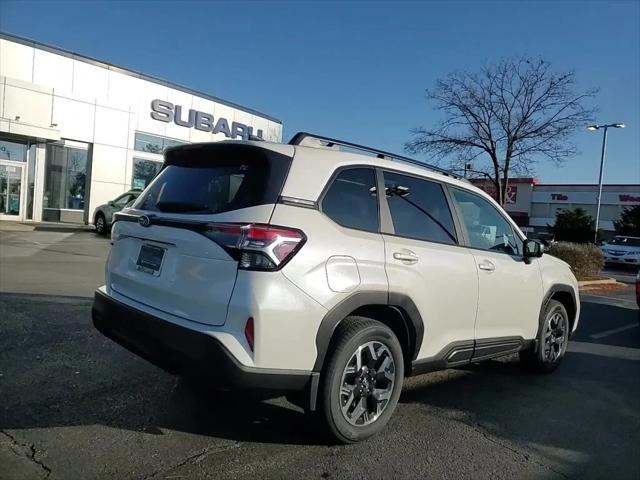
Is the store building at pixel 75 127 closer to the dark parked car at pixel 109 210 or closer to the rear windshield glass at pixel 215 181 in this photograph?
the dark parked car at pixel 109 210

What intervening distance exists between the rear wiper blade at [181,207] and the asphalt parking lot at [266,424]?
4.82 feet

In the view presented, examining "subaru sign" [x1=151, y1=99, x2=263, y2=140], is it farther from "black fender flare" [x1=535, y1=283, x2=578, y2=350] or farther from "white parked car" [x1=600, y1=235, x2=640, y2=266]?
"black fender flare" [x1=535, y1=283, x2=578, y2=350]

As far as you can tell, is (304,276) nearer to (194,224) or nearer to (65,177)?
(194,224)

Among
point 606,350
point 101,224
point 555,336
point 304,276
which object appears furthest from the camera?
point 101,224

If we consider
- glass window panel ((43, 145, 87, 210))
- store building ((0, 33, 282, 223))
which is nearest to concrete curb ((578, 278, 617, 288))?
store building ((0, 33, 282, 223))

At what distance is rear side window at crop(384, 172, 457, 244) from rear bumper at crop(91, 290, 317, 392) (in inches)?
53.5

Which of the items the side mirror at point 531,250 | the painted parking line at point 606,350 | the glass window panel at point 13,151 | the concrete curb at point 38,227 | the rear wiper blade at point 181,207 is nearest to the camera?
the rear wiper blade at point 181,207

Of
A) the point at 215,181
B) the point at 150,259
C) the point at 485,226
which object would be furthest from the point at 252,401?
the point at 485,226

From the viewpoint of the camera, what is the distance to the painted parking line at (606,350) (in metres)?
6.79

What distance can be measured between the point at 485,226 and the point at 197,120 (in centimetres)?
2372

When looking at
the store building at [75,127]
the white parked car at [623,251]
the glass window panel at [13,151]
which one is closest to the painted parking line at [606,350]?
the white parked car at [623,251]

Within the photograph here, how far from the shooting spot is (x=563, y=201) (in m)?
55.3

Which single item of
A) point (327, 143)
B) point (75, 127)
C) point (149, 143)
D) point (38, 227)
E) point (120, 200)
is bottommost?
point (38, 227)

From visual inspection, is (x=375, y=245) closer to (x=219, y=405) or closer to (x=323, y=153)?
(x=323, y=153)
